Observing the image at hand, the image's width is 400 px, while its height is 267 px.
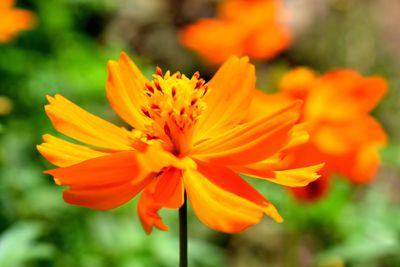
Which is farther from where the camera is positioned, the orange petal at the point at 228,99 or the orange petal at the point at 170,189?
the orange petal at the point at 228,99

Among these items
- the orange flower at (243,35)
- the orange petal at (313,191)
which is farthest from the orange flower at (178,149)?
the orange flower at (243,35)

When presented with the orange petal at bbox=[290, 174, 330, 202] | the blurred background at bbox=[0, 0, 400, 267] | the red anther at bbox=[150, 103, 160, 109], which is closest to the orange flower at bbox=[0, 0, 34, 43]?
the blurred background at bbox=[0, 0, 400, 267]

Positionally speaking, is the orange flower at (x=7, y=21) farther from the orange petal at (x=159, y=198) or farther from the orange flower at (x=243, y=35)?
the orange petal at (x=159, y=198)

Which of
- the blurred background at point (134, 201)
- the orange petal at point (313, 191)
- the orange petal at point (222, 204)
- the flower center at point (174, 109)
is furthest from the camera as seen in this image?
the blurred background at point (134, 201)

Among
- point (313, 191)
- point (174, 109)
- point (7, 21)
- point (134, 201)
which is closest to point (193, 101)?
point (174, 109)

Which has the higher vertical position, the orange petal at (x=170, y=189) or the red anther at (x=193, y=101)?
the red anther at (x=193, y=101)

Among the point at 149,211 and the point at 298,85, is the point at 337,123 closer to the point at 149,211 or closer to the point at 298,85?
the point at 298,85

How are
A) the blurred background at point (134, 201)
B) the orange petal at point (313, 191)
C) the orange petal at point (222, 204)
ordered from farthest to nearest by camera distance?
the blurred background at point (134, 201), the orange petal at point (313, 191), the orange petal at point (222, 204)
